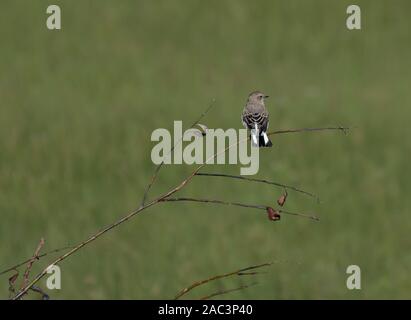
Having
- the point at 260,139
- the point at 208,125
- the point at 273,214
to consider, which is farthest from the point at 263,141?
the point at 208,125

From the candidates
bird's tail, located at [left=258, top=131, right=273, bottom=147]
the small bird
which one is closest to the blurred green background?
the small bird

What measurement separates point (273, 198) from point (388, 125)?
10.3ft

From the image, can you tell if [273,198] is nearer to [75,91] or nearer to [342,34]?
[75,91]

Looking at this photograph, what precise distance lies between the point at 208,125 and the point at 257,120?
1062cm

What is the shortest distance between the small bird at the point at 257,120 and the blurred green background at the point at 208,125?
7.35 meters

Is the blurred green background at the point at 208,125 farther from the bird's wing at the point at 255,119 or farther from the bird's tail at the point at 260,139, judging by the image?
the bird's tail at the point at 260,139

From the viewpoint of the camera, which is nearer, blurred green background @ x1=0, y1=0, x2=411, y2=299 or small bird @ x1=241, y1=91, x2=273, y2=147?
small bird @ x1=241, y1=91, x2=273, y2=147

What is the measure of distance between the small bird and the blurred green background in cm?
735

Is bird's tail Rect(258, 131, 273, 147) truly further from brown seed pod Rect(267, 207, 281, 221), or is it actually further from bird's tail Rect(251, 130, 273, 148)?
brown seed pod Rect(267, 207, 281, 221)

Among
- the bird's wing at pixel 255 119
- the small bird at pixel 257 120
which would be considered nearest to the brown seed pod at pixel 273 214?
the small bird at pixel 257 120

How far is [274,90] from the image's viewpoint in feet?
53.7

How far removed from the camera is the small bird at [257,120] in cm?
324

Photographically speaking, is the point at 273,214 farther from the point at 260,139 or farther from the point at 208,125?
the point at 208,125

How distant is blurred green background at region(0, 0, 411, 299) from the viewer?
39.1ft
